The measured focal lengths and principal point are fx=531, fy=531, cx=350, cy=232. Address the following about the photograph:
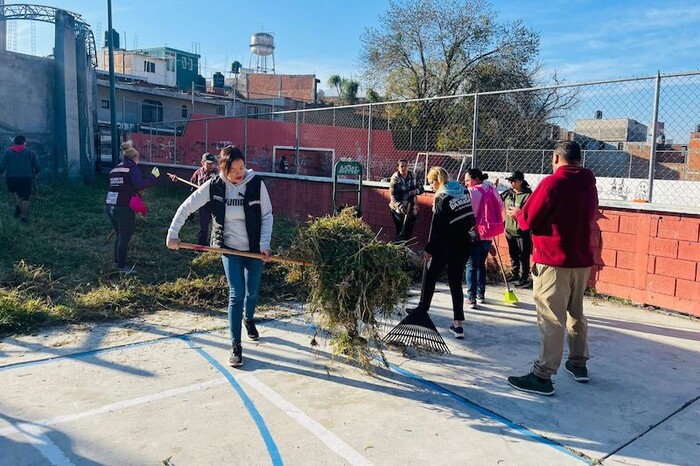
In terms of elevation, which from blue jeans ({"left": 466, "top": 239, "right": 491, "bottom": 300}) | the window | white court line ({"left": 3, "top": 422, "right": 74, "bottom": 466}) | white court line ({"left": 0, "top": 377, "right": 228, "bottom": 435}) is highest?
the window

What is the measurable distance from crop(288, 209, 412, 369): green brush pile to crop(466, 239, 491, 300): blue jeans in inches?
88.7

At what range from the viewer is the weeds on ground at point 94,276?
229 inches

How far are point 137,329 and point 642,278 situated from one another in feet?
19.7

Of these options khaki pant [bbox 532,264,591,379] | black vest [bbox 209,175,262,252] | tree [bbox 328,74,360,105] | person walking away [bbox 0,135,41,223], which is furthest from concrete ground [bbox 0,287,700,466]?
tree [bbox 328,74,360,105]

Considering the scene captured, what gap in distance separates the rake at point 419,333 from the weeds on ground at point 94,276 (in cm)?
144

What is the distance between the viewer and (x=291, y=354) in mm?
4922

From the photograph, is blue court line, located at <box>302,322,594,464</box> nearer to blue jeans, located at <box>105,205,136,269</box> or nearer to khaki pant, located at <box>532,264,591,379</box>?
khaki pant, located at <box>532,264,591,379</box>

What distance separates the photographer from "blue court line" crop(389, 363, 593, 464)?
11.1ft

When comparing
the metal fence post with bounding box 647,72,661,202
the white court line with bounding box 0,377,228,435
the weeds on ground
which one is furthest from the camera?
the metal fence post with bounding box 647,72,661,202

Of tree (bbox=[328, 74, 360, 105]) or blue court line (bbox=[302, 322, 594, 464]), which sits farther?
tree (bbox=[328, 74, 360, 105])

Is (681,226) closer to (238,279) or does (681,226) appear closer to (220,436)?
(238,279)

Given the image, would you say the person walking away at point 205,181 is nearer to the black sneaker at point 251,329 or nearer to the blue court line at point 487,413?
the black sneaker at point 251,329

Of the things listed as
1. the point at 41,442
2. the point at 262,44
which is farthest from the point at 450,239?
the point at 262,44

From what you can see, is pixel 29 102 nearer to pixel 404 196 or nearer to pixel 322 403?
pixel 404 196
